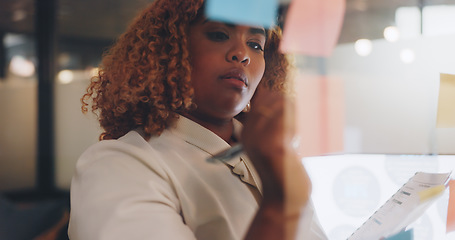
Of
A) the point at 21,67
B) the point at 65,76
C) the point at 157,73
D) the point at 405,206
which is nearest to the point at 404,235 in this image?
the point at 405,206

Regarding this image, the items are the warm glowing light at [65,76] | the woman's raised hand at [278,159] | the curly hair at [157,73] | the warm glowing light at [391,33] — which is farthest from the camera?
the warm glowing light at [65,76]

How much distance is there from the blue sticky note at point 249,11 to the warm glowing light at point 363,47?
99 millimetres

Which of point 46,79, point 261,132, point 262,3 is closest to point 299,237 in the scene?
point 261,132

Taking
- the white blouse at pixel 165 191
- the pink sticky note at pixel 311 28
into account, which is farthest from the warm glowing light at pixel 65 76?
the pink sticky note at pixel 311 28

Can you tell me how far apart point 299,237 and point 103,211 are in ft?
0.68

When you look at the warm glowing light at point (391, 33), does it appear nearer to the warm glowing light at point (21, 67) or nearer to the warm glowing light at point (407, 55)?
the warm glowing light at point (407, 55)

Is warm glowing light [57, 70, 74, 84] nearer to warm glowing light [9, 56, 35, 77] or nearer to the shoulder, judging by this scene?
warm glowing light [9, 56, 35, 77]

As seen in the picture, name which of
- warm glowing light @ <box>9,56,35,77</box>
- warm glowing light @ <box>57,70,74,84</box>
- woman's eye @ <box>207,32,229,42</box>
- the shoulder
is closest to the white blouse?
the shoulder

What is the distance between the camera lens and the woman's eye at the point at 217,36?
1.59 ft

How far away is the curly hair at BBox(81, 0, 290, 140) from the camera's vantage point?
0.58 metres

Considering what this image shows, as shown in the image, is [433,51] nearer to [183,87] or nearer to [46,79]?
[183,87]

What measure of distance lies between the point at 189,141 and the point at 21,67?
288 centimetres

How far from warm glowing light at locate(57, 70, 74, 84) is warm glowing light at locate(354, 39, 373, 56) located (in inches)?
111

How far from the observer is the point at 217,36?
50 centimetres
